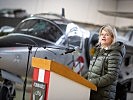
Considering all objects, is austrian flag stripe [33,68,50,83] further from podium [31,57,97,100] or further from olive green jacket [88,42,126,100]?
olive green jacket [88,42,126,100]

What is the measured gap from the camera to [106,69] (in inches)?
133

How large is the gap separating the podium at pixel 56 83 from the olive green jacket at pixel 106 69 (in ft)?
1.07

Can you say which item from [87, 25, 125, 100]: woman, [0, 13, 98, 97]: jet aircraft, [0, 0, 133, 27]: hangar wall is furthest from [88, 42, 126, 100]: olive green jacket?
[0, 0, 133, 27]: hangar wall

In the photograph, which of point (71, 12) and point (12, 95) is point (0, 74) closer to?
point (12, 95)

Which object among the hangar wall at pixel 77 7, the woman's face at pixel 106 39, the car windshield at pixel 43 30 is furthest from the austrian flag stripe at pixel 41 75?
the hangar wall at pixel 77 7

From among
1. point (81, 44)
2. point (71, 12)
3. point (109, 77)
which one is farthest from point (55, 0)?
point (109, 77)

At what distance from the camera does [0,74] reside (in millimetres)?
5551

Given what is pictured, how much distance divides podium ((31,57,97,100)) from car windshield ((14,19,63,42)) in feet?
11.3

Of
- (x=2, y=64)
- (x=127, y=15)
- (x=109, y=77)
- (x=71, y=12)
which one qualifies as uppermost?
(x=71, y=12)

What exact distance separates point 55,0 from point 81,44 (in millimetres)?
11401

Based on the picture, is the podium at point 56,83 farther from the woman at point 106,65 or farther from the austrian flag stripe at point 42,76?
the woman at point 106,65

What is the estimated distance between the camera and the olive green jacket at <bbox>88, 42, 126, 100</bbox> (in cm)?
331

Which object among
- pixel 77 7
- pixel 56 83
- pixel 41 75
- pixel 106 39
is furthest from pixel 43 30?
pixel 77 7

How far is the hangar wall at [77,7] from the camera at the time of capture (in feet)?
58.3
